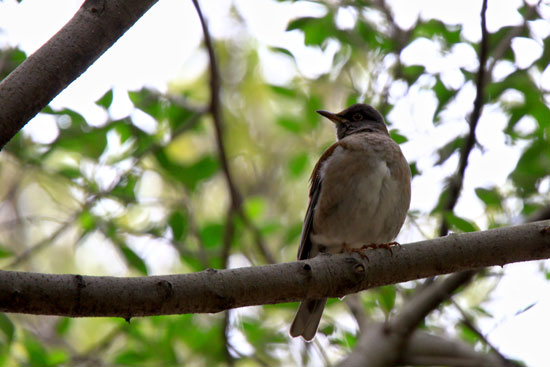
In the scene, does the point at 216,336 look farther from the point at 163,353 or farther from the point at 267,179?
the point at 267,179

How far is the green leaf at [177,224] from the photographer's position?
20.2 feet

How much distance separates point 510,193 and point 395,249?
2.56 metres

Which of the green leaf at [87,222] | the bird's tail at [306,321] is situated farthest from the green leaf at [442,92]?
the green leaf at [87,222]

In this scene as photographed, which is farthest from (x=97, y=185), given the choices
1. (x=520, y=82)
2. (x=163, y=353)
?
(x=520, y=82)

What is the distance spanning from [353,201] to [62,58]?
310 cm

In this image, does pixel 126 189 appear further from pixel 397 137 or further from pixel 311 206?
pixel 397 137

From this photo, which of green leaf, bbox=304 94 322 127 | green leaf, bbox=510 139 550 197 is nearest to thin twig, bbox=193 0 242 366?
green leaf, bbox=304 94 322 127

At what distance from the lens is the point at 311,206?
19.3 ft

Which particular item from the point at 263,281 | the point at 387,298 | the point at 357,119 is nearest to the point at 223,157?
the point at 357,119

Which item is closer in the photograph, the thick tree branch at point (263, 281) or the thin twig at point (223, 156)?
the thick tree branch at point (263, 281)

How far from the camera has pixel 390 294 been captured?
5.82m

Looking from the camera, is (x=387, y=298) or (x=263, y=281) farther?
(x=387, y=298)

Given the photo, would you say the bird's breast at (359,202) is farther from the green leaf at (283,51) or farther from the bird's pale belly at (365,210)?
the green leaf at (283,51)

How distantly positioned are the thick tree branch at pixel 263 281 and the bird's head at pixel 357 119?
2.99 meters
